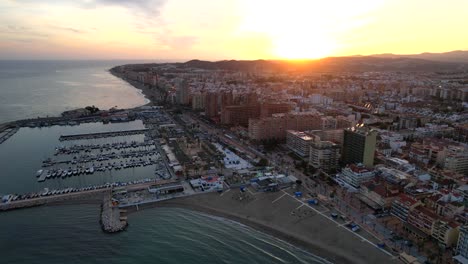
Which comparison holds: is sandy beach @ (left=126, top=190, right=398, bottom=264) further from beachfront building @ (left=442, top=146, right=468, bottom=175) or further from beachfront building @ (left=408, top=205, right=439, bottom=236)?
beachfront building @ (left=442, top=146, right=468, bottom=175)

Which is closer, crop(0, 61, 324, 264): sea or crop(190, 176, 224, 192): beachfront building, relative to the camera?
crop(0, 61, 324, 264): sea

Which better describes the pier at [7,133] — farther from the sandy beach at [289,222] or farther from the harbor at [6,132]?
the sandy beach at [289,222]

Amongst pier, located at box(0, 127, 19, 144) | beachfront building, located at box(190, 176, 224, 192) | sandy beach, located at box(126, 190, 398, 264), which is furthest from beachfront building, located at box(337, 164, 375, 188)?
pier, located at box(0, 127, 19, 144)

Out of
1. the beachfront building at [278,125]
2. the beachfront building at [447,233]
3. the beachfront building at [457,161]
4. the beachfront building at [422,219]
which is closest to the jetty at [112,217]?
the beachfront building at [422,219]

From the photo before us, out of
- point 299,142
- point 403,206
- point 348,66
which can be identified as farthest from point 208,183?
point 348,66

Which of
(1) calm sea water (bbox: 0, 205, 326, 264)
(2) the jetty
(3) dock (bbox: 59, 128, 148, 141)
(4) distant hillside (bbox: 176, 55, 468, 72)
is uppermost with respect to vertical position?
(4) distant hillside (bbox: 176, 55, 468, 72)

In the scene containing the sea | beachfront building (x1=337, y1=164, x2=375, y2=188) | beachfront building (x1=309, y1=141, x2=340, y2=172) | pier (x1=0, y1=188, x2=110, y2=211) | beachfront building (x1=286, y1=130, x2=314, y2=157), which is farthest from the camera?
beachfront building (x1=286, y1=130, x2=314, y2=157)

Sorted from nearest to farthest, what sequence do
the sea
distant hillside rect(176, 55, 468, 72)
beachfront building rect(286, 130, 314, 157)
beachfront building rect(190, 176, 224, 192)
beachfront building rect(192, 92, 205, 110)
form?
1. the sea
2. beachfront building rect(190, 176, 224, 192)
3. beachfront building rect(286, 130, 314, 157)
4. beachfront building rect(192, 92, 205, 110)
5. distant hillside rect(176, 55, 468, 72)

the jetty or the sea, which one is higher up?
the jetty
